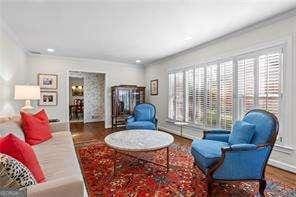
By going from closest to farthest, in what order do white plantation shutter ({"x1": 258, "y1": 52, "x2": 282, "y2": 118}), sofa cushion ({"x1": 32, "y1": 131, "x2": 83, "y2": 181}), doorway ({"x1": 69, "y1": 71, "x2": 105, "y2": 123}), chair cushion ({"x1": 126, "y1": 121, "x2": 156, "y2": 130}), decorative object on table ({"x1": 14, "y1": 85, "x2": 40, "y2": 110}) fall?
1. sofa cushion ({"x1": 32, "y1": 131, "x2": 83, "y2": 181})
2. white plantation shutter ({"x1": 258, "y1": 52, "x2": 282, "y2": 118})
3. decorative object on table ({"x1": 14, "y1": 85, "x2": 40, "y2": 110})
4. chair cushion ({"x1": 126, "y1": 121, "x2": 156, "y2": 130})
5. doorway ({"x1": 69, "y1": 71, "x2": 105, "y2": 123})

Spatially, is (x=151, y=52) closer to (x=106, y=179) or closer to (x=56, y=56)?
(x=56, y=56)

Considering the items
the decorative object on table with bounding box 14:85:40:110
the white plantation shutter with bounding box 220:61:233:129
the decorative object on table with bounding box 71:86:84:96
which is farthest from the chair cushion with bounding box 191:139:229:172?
the decorative object on table with bounding box 71:86:84:96

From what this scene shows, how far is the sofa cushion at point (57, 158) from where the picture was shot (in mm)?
1756

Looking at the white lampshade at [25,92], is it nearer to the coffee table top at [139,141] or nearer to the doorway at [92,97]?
the coffee table top at [139,141]

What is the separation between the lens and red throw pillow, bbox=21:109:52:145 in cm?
275

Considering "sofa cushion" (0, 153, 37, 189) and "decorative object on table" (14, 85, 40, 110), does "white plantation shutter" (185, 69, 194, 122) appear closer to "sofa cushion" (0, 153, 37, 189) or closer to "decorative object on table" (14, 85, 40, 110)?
"decorative object on table" (14, 85, 40, 110)

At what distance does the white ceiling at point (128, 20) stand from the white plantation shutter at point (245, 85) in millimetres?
676

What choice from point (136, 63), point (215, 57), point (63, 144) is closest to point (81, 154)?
point (63, 144)

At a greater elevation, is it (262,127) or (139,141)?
(262,127)

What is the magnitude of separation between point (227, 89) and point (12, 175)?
3854 mm

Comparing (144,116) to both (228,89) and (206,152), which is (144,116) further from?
(206,152)

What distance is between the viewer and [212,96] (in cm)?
447

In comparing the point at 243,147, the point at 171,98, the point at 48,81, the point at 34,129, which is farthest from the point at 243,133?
the point at 48,81

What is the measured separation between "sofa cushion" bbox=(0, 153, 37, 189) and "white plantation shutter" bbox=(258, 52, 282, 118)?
3395mm
